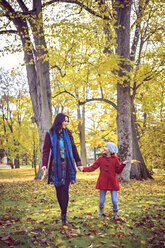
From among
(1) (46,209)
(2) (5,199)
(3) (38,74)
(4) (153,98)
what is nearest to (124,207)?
(1) (46,209)

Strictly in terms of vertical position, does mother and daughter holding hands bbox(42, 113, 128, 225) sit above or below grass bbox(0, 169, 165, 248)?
above

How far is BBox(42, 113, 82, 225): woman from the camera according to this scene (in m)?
4.52

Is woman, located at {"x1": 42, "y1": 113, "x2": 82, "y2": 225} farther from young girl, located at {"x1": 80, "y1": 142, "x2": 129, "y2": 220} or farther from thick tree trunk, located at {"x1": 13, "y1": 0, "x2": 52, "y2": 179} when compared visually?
thick tree trunk, located at {"x1": 13, "y1": 0, "x2": 52, "y2": 179}

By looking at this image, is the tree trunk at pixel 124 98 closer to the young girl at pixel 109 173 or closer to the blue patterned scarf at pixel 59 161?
the young girl at pixel 109 173

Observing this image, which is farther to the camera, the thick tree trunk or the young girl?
the thick tree trunk

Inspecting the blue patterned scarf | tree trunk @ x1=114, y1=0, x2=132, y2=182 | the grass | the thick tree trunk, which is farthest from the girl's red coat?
the thick tree trunk

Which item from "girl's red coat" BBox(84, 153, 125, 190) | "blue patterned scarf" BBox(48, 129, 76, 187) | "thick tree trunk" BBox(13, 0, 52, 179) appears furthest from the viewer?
"thick tree trunk" BBox(13, 0, 52, 179)

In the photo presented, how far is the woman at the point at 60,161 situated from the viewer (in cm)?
452

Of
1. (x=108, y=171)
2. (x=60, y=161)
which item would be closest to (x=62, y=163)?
(x=60, y=161)

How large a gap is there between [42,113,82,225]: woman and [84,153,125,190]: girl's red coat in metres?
0.59

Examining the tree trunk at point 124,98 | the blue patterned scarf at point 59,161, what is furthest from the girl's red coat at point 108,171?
the tree trunk at point 124,98

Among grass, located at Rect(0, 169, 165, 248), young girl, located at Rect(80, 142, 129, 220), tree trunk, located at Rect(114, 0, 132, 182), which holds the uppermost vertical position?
tree trunk, located at Rect(114, 0, 132, 182)

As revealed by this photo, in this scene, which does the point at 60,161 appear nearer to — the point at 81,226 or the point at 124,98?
the point at 81,226

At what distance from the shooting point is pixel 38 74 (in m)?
12.7
